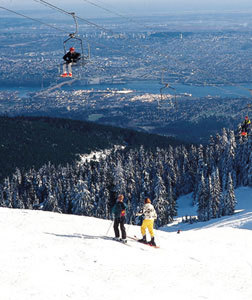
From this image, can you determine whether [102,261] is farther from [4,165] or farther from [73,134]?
[73,134]

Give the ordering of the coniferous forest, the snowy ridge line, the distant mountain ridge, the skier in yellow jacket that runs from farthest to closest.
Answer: the snowy ridge line, the distant mountain ridge, the coniferous forest, the skier in yellow jacket

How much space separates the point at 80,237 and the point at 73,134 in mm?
145596

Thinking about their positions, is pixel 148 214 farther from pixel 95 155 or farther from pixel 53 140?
pixel 53 140

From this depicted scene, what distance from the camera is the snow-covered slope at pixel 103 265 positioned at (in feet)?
46.8

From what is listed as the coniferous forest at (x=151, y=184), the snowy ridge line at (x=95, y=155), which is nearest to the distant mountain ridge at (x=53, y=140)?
the snowy ridge line at (x=95, y=155)

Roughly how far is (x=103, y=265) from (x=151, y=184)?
244 feet

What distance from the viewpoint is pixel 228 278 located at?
58.1ft

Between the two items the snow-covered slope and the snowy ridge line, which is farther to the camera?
the snowy ridge line

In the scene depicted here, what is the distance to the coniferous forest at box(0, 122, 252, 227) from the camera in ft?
236

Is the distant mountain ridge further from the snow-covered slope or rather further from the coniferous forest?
the snow-covered slope

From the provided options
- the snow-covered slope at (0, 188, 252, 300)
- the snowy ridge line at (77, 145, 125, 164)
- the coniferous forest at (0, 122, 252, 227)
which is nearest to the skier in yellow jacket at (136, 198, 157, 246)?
the snow-covered slope at (0, 188, 252, 300)

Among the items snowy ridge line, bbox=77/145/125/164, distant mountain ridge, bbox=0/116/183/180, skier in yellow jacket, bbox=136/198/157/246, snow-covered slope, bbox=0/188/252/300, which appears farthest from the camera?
snowy ridge line, bbox=77/145/125/164

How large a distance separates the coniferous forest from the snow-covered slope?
154ft

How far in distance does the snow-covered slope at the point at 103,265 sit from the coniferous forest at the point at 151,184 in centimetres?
4695
